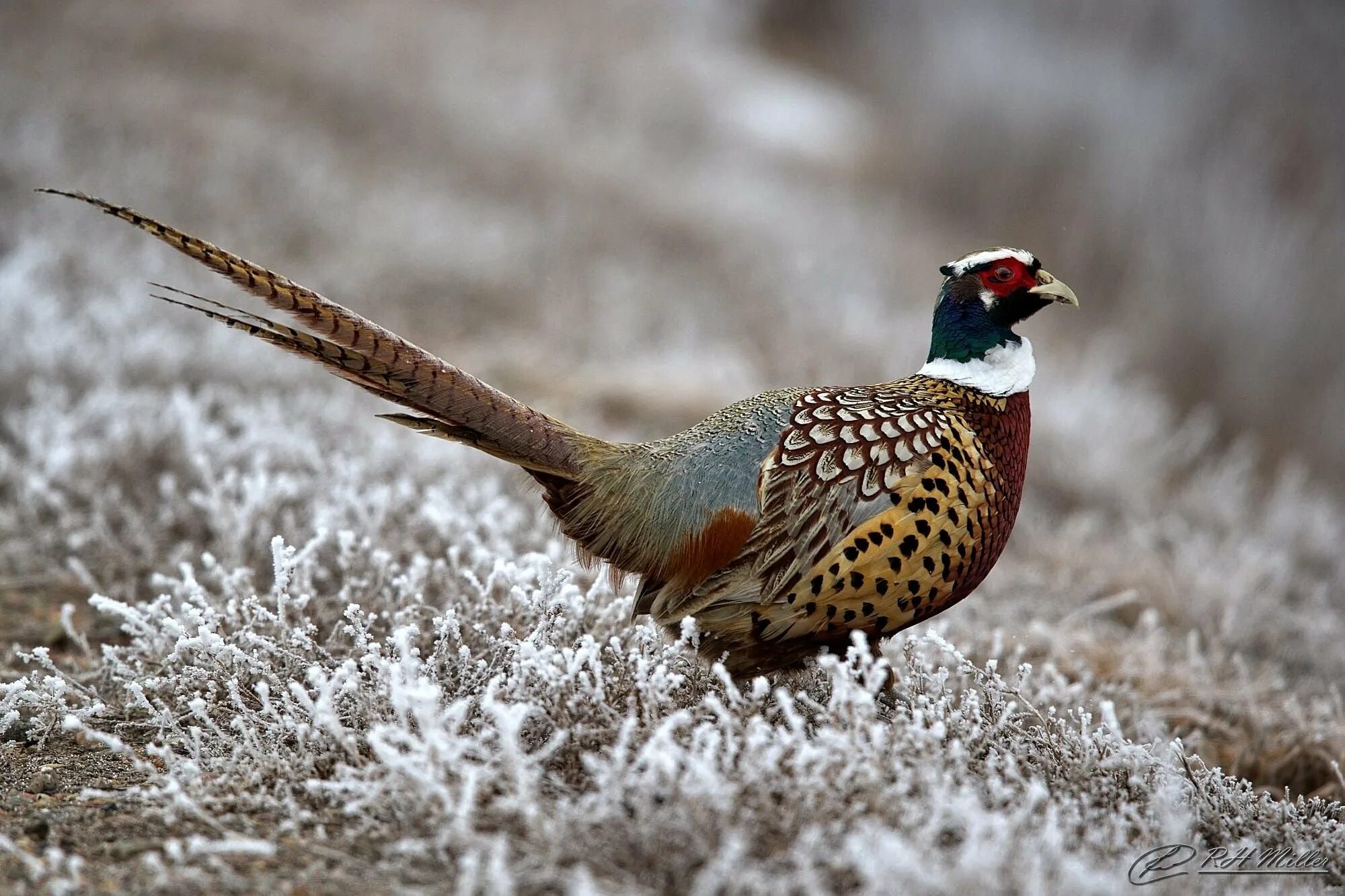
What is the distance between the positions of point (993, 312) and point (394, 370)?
1.53 meters

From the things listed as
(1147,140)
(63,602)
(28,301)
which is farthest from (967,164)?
(63,602)

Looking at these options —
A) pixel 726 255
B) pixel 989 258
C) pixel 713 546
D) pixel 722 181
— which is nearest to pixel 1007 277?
pixel 989 258

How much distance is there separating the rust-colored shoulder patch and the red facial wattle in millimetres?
910

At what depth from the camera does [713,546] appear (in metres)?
2.55

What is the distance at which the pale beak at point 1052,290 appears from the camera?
2.74m

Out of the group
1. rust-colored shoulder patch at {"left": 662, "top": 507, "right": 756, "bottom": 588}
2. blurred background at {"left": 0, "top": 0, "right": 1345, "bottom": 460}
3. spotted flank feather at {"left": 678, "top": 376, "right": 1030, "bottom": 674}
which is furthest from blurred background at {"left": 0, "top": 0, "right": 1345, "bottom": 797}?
rust-colored shoulder patch at {"left": 662, "top": 507, "right": 756, "bottom": 588}

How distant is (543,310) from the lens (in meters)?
7.36

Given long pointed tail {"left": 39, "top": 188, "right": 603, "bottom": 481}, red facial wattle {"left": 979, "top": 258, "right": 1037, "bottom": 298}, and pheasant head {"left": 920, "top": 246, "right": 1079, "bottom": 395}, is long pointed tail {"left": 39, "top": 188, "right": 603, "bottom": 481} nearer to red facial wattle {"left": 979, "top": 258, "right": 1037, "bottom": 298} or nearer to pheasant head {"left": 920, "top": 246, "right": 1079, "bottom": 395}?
pheasant head {"left": 920, "top": 246, "right": 1079, "bottom": 395}

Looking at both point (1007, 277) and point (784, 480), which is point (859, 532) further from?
point (1007, 277)

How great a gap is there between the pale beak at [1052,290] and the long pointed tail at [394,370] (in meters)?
1.27

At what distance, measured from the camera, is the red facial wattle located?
2.76 meters

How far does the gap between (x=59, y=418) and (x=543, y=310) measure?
3703mm

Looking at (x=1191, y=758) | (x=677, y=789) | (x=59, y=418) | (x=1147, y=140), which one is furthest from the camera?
(x=1147, y=140)

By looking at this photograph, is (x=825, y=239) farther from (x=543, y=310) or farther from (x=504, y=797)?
(x=504, y=797)
